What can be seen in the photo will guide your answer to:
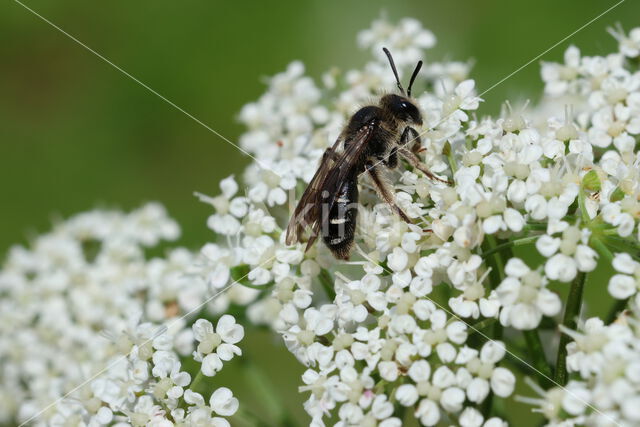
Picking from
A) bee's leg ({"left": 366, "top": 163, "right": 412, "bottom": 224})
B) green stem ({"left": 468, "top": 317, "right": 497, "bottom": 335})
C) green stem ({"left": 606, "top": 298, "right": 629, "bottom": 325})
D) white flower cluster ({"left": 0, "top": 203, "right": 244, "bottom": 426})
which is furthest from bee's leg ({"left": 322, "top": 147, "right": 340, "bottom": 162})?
green stem ({"left": 606, "top": 298, "right": 629, "bottom": 325})

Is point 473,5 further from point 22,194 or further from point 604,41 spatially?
point 22,194

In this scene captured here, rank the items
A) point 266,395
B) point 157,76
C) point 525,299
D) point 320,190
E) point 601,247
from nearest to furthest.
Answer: point 525,299
point 601,247
point 320,190
point 266,395
point 157,76

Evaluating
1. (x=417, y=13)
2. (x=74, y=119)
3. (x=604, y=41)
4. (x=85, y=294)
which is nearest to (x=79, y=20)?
(x=74, y=119)

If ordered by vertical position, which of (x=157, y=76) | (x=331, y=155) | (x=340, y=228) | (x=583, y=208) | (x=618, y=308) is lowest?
(x=618, y=308)

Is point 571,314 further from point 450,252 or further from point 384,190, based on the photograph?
point 384,190

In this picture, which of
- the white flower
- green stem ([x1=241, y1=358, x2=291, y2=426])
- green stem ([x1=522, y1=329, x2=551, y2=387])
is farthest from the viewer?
green stem ([x1=241, y1=358, x2=291, y2=426])

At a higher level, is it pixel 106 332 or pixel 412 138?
pixel 106 332

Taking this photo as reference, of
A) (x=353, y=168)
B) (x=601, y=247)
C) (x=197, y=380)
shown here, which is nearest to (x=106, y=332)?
(x=197, y=380)

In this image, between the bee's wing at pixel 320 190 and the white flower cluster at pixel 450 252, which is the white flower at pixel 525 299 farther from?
the bee's wing at pixel 320 190

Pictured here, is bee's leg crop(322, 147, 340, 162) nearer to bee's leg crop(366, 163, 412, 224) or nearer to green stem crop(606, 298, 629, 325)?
bee's leg crop(366, 163, 412, 224)
